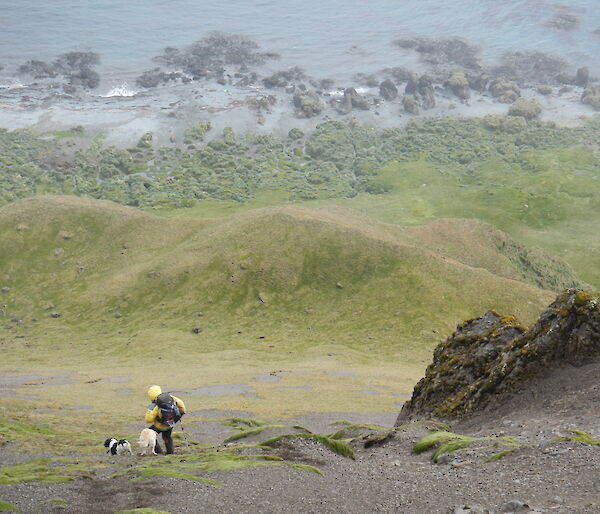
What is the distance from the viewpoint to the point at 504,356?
37.3 metres

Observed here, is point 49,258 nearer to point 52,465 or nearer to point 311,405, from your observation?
point 311,405

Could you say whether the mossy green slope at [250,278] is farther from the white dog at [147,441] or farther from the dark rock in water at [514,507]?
the dark rock in water at [514,507]

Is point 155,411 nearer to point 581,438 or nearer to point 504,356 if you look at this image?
point 581,438

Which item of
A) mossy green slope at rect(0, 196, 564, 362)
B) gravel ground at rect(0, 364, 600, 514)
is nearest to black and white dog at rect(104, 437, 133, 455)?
gravel ground at rect(0, 364, 600, 514)

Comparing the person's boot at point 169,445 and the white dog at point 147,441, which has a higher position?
the white dog at point 147,441

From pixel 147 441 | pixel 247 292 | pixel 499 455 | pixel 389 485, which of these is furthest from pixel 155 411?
pixel 247 292

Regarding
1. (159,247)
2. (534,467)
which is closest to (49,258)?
(159,247)

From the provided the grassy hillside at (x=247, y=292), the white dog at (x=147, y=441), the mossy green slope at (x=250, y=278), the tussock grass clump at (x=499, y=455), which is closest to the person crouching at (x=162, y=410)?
the white dog at (x=147, y=441)

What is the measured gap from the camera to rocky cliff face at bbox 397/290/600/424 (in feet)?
111

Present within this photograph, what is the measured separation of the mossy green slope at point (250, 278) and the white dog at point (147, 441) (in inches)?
2395

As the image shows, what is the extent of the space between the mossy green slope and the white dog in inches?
2395

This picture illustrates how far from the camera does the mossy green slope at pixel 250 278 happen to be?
319 feet

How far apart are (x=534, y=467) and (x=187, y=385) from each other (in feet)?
171

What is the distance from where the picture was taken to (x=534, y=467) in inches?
918
